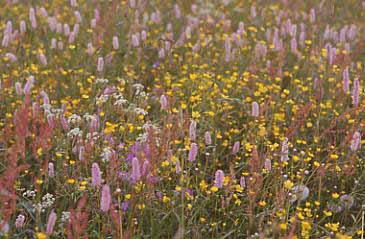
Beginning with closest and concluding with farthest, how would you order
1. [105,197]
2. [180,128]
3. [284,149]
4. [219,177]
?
[105,197]
[219,177]
[284,149]
[180,128]

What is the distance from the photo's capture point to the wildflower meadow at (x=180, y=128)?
276 cm

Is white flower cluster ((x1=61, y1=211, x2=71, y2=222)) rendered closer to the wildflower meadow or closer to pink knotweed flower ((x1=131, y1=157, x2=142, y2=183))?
the wildflower meadow

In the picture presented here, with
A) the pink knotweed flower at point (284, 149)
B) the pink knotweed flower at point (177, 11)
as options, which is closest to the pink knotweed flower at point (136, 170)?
the pink knotweed flower at point (284, 149)

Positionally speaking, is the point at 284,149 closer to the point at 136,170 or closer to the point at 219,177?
the point at 219,177

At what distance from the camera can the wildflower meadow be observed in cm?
276

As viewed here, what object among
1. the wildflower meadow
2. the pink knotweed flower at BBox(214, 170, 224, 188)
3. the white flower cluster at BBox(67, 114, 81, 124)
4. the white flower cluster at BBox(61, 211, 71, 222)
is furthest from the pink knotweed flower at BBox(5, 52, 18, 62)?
the pink knotweed flower at BBox(214, 170, 224, 188)

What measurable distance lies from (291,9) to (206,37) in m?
1.39

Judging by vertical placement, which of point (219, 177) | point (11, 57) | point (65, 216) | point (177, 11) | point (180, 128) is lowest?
point (65, 216)

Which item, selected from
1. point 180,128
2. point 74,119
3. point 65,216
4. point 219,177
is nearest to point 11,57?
point 74,119

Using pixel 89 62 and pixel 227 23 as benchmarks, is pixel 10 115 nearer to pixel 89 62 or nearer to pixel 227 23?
pixel 89 62

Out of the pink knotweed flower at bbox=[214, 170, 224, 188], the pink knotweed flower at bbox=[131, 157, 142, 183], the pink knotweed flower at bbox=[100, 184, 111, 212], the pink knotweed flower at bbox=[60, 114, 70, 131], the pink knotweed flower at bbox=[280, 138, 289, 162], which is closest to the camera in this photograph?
the pink knotweed flower at bbox=[100, 184, 111, 212]

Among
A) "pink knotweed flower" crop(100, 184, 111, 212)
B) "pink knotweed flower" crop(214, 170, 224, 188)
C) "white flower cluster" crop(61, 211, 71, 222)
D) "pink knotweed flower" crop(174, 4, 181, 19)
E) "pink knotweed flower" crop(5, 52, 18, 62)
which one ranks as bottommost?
"white flower cluster" crop(61, 211, 71, 222)

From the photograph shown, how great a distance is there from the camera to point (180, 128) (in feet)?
10.6

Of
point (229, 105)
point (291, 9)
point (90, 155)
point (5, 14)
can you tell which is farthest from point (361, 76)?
point (5, 14)
